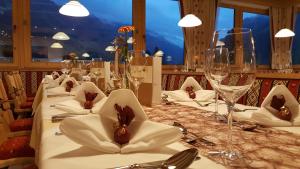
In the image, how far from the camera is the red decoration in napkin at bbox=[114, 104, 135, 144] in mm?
644

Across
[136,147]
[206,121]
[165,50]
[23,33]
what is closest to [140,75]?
→ [206,121]

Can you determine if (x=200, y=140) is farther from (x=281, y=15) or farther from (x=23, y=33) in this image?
(x=281, y=15)

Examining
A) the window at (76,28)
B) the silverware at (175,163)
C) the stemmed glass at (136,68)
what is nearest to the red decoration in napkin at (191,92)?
the stemmed glass at (136,68)

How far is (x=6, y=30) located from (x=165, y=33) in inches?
150

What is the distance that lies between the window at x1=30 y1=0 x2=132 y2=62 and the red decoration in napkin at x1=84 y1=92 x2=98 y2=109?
4.11 m

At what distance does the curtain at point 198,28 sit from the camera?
695 cm

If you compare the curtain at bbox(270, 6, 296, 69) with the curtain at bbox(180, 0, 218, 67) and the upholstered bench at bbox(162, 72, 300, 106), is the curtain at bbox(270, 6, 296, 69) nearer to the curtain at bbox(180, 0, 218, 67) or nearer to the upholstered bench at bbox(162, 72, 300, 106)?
the curtain at bbox(180, 0, 218, 67)

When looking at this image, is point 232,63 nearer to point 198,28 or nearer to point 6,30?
point 6,30

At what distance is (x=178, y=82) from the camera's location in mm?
3307

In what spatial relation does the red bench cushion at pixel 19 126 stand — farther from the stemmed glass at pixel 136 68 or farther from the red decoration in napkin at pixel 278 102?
the red decoration in napkin at pixel 278 102

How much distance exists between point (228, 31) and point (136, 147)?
0.34 meters

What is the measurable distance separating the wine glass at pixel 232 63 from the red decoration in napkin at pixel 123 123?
23cm

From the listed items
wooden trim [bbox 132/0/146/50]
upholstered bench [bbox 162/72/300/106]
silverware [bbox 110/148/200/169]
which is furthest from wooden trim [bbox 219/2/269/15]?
silverware [bbox 110/148/200/169]

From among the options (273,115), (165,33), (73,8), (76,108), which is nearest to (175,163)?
(273,115)
